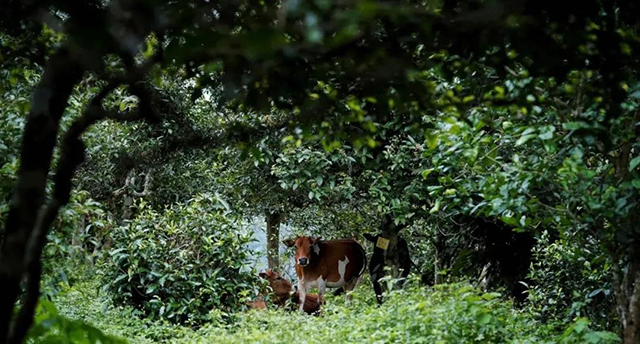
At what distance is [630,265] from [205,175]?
797 centimetres

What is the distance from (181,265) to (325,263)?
1919 millimetres

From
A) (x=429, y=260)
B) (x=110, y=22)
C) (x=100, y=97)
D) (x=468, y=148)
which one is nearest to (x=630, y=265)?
(x=468, y=148)

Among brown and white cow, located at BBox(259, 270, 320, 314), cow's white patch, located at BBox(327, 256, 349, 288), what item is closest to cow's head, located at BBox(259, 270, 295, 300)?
brown and white cow, located at BBox(259, 270, 320, 314)

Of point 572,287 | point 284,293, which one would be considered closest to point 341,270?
point 284,293

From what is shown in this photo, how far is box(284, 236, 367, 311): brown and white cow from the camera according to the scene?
8.49m

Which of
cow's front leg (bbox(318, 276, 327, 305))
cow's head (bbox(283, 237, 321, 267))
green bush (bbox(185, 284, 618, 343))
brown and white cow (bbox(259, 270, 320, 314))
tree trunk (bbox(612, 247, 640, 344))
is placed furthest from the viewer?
brown and white cow (bbox(259, 270, 320, 314))

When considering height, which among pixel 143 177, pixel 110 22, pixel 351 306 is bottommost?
pixel 351 306

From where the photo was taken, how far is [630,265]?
3.68m

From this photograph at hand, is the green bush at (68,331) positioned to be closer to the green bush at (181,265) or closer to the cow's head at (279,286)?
the green bush at (181,265)

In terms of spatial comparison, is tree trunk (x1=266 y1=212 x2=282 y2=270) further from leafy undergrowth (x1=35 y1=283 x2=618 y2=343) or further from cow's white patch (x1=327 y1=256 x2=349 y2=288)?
leafy undergrowth (x1=35 y1=283 x2=618 y2=343)

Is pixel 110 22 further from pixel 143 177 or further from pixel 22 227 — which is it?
pixel 143 177

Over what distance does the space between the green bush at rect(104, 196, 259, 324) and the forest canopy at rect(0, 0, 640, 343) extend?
3cm

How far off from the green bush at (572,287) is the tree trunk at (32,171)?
13.1ft

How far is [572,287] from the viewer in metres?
6.03
